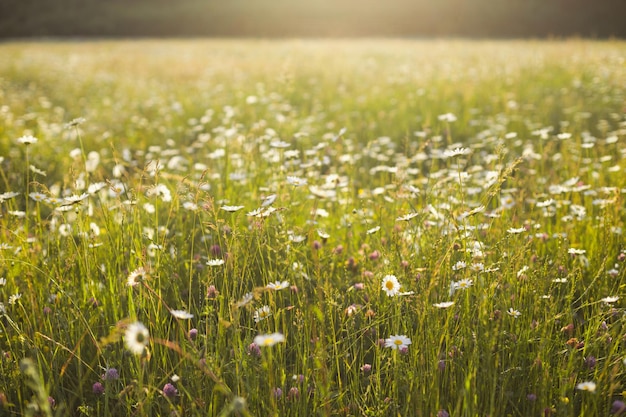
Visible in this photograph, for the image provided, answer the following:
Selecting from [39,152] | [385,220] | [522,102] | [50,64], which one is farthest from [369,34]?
[385,220]

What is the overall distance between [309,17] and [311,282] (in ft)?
A: 132

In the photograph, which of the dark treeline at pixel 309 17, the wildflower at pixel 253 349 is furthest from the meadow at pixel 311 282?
the dark treeline at pixel 309 17

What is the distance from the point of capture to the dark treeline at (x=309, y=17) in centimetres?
3328

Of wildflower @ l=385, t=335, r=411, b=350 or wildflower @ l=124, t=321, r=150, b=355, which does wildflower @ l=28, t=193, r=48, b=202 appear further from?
wildflower @ l=385, t=335, r=411, b=350

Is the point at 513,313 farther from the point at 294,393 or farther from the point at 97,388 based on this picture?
the point at 97,388

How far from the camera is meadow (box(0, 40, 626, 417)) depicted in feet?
5.46

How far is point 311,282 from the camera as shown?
248 cm

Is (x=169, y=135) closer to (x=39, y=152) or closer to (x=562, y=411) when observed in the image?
(x=39, y=152)

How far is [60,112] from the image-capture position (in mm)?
6637

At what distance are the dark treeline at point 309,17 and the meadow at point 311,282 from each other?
1155 inches

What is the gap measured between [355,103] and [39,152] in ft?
12.7

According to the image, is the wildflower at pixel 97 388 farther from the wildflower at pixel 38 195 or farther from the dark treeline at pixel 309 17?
the dark treeline at pixel 309 17

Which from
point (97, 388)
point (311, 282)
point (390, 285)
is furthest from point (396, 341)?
point (97, 388)

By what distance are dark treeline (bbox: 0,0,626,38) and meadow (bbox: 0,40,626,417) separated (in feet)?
96.3
